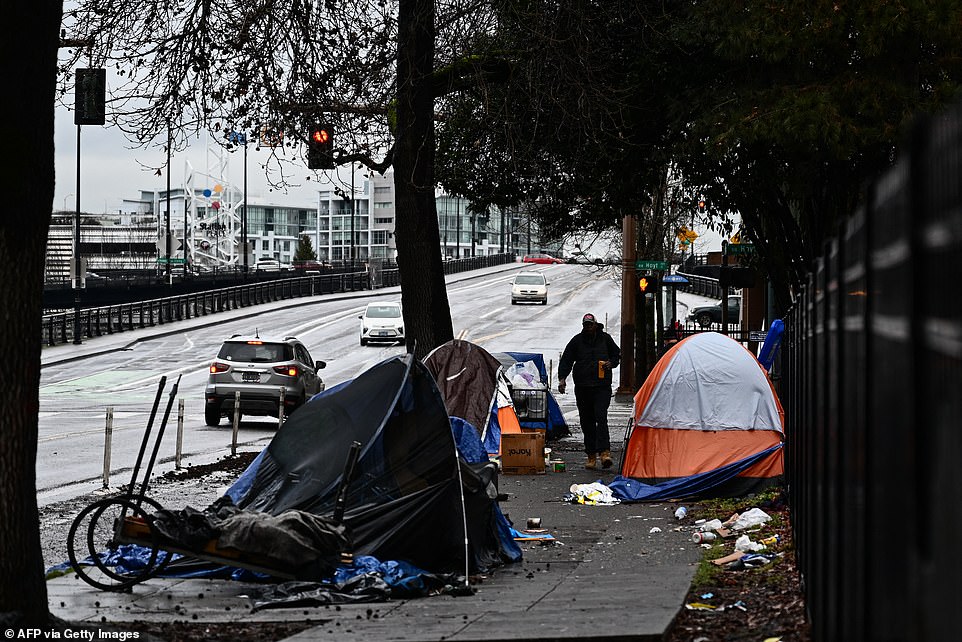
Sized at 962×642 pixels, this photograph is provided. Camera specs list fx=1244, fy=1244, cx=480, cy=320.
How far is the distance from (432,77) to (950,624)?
54.4 feet

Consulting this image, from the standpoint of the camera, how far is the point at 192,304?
62219 millimetres

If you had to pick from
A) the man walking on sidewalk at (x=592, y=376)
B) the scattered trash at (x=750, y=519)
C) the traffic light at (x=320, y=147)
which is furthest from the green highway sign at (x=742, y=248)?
the scattered trash at (x=750, y=519)

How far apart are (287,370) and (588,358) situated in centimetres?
981

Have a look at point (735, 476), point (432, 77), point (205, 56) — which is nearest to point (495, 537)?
point (735, 476)

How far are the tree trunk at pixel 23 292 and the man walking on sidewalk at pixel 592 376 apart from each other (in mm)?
10768

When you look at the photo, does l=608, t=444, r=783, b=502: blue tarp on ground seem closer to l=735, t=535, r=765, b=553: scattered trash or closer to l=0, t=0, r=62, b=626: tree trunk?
l=735, t=535, r=765, b=553: scattered trash

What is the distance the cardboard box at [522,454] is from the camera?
1744cm

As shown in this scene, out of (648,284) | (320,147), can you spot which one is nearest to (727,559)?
(320,147)

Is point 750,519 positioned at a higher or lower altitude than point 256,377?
lower

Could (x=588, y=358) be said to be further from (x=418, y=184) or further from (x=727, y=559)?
(x=727, y=559)

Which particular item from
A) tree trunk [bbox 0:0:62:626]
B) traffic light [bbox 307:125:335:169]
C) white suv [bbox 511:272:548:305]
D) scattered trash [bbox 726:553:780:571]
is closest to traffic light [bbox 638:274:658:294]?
traffic light [bbox 307:125:335:169]

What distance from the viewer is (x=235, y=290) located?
214 ft

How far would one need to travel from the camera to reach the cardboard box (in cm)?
1744

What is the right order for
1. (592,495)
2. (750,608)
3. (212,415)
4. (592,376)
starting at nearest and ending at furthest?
(750,608) → (592,495) → (592,376) → (212,415)
